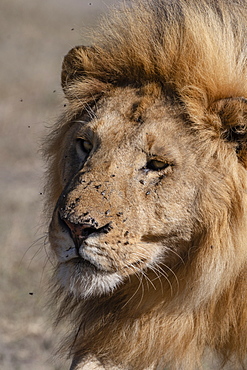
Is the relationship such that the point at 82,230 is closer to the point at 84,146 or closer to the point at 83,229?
the point at 83,229

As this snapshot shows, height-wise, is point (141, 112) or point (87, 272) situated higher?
point (141, 112)

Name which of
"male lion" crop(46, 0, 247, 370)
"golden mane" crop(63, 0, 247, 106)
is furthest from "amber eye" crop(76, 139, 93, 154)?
"golden mane" crop(63, 0, 247, 106)

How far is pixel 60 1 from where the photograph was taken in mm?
17859

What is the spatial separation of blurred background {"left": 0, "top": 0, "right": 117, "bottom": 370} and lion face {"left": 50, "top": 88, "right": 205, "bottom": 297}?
55 cm

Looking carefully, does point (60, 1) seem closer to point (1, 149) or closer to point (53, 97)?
point (53, 97)

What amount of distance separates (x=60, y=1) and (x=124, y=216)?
1582 cm

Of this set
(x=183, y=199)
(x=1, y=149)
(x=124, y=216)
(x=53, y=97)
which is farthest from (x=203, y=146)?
(x=53, y=97)

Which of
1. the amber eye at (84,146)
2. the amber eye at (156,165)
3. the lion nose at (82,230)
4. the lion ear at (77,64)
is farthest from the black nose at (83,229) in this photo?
the lion ear at (77,64)

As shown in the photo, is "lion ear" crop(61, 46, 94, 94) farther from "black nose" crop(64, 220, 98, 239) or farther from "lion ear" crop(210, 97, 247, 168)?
"black nose" crop(64, 220, 98, 239)

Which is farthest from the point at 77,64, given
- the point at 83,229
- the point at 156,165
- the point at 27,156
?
the point at 27,156

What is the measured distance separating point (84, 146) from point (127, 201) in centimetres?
44

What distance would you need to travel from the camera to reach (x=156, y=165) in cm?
287

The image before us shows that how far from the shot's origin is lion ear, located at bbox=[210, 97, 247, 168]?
9.26 feet

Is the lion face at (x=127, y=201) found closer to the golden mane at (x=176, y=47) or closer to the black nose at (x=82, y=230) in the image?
the black nose at (x=82, y=230)
